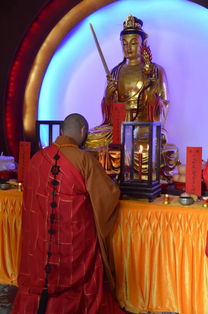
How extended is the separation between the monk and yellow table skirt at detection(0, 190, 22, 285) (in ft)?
1.88

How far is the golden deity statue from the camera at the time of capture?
3928 millimetres

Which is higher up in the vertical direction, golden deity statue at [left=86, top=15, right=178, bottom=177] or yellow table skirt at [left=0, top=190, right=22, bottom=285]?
golden deity statue at [left=86, top=15, right=178, bottom=177]

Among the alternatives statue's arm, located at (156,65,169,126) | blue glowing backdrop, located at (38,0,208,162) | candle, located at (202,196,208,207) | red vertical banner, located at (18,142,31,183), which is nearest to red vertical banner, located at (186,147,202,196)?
candle, located at (202,196,208,207)

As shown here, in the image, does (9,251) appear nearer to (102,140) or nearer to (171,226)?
(171,226)

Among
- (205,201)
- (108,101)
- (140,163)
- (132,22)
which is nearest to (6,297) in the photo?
(140,163)

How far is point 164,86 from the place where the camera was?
4086mm

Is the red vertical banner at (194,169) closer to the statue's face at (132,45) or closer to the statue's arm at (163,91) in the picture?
the statue's arm at (163,91)

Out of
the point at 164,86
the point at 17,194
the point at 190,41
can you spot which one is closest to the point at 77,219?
the point at 17,194

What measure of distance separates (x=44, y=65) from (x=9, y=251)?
2780mm

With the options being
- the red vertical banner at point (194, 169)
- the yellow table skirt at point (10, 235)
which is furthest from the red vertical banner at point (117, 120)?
the yellow table skirt at point (10, 235)

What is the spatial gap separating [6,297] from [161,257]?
112cm

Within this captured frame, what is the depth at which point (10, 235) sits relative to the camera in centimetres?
271

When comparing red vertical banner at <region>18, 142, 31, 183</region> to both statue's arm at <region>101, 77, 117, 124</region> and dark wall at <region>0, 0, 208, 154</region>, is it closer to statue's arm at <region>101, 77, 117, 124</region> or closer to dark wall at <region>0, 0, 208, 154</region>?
statue's arm at <region>101, 77, 117, 124</region>

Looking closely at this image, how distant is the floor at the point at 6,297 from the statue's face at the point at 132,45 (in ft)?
9.40
